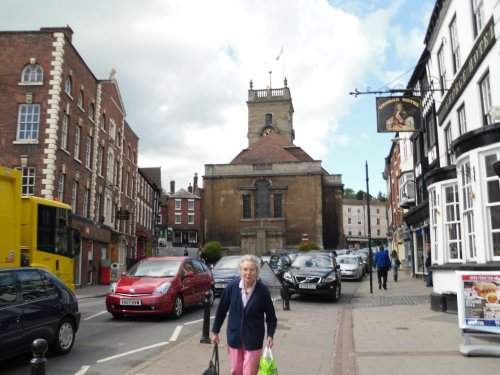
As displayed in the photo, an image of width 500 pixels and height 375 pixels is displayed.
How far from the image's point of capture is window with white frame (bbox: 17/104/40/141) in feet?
74.3

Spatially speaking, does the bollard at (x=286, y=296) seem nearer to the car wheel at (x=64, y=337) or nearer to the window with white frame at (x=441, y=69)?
the car wheel at (x=64, y=337)

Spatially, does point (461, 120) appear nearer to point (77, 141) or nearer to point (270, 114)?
point (77, 141)

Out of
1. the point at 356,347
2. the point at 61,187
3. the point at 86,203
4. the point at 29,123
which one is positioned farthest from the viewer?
the point at 86,203

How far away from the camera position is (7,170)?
1050 cm

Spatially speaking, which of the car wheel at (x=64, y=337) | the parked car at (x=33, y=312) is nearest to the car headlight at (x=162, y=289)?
the parked car at (x=33, y=312)

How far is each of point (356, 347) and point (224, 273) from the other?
975cm

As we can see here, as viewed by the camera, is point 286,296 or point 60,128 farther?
point 60,128

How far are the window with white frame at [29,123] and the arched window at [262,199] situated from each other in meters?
34.0

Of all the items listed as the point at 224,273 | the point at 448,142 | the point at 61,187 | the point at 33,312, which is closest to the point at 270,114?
the point at 61,187

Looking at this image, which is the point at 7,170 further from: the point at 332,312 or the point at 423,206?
the point at 423,206

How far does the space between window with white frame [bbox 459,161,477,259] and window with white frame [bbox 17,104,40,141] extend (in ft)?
62.8

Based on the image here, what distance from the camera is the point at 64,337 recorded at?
799 centimetres

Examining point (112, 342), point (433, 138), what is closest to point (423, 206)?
point (433, 138)

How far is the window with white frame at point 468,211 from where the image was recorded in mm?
10398
